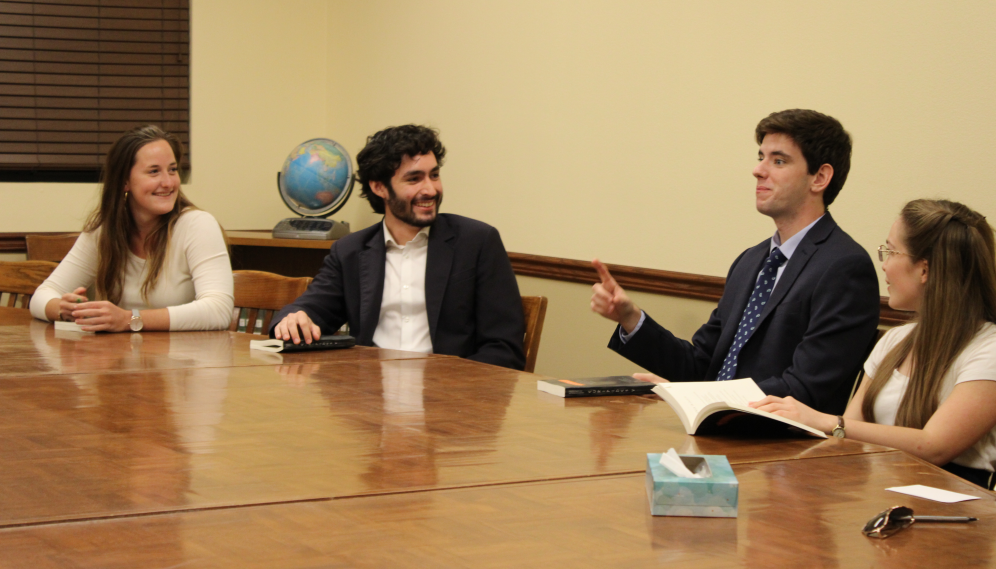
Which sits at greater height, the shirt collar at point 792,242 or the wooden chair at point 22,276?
the shirt collar at point 792,242

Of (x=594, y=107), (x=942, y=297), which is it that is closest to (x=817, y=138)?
(x=942, y=297)

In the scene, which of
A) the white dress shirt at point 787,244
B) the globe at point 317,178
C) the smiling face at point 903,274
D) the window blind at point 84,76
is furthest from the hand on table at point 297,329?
the window blind at point 84,76

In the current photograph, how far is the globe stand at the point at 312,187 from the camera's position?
177 inches

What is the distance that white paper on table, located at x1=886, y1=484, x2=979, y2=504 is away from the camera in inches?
49.2

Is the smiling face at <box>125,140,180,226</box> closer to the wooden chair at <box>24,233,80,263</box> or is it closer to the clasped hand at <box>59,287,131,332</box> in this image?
the clasped hand at <box>59,287,131,332</box>

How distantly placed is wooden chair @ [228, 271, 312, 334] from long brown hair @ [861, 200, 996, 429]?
6.10 feet

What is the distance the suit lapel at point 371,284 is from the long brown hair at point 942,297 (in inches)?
58.4

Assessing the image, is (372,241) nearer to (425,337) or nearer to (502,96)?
(425,337)

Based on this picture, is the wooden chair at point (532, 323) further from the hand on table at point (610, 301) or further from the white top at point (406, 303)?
the hand on table at point (610, 301)

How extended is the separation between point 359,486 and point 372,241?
1781mm

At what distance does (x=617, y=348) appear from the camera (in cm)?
247

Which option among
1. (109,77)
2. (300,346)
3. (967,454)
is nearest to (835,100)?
(967,454)

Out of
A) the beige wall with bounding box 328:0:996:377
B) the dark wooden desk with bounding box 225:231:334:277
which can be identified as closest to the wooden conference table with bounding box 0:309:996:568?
the beige wall with bounding box 328:0:996:377

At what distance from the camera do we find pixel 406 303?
293cm
